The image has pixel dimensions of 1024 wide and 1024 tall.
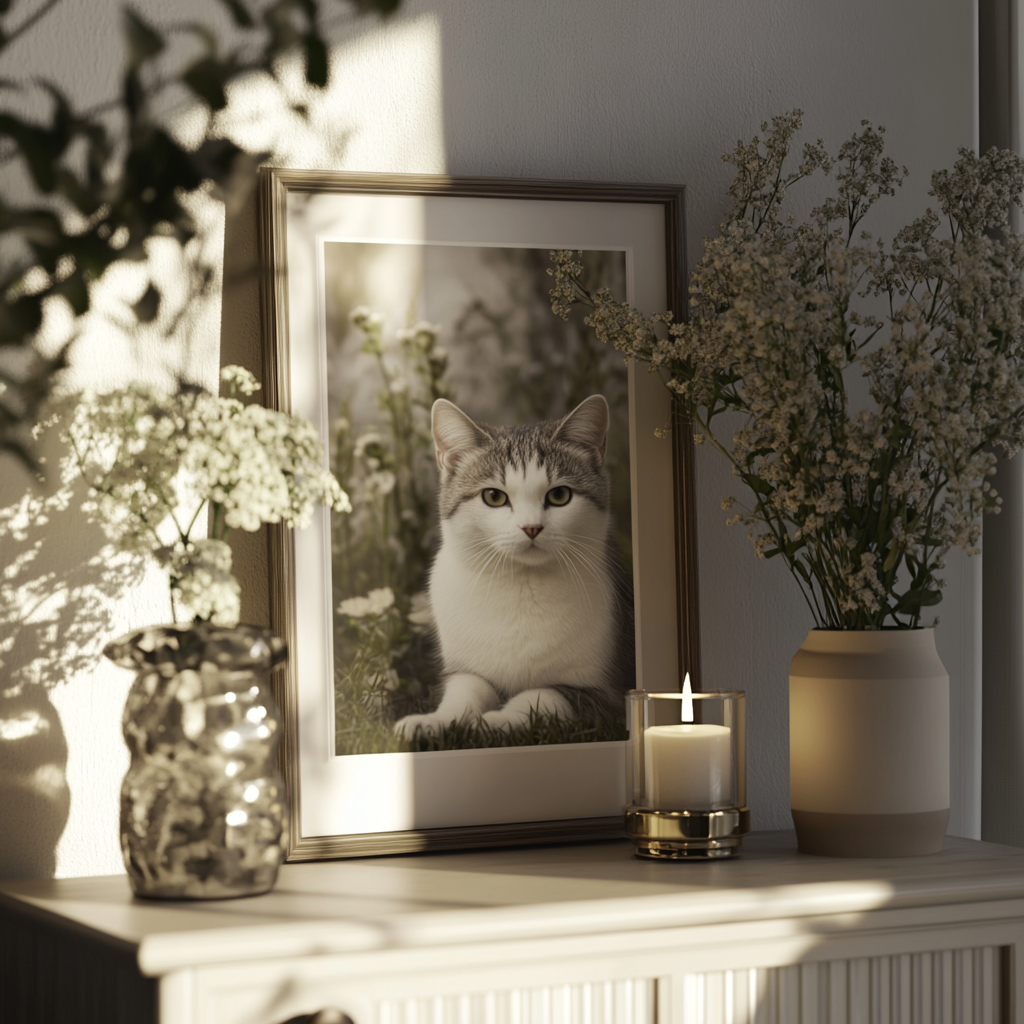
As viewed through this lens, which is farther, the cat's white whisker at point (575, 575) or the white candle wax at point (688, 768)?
the cat's white whisker at point (575, 575)

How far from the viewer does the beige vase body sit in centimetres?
118

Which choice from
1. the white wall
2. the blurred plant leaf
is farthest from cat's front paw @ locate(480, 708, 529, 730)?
the blurred plant leaf

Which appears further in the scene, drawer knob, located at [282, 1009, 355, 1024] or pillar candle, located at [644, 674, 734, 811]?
pillar candle, located at [644, 674, 734, 811]

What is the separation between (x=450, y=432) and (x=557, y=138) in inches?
13.9

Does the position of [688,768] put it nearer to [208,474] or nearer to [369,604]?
[369,604]

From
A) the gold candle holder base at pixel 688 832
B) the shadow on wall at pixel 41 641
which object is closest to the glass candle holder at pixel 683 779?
the gold candle holder base at pixel 688 832

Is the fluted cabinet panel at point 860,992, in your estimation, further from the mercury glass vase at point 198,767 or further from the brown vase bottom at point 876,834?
the mercury glass vase at point 198,767

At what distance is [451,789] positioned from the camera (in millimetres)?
1248

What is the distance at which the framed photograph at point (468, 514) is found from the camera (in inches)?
48.1

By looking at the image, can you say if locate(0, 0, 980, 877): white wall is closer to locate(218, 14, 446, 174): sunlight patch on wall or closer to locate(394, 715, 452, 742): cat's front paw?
locate(218, 14, 446, 174): sunlight patch on wall

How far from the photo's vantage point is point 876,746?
1.18m

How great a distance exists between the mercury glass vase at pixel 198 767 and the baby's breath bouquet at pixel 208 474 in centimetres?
4

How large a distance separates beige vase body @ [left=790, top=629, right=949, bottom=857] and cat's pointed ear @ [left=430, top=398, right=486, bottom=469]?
0.41 meters

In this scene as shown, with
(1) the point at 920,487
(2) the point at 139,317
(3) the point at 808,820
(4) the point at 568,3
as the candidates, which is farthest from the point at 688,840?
(4) the point at 568,3
